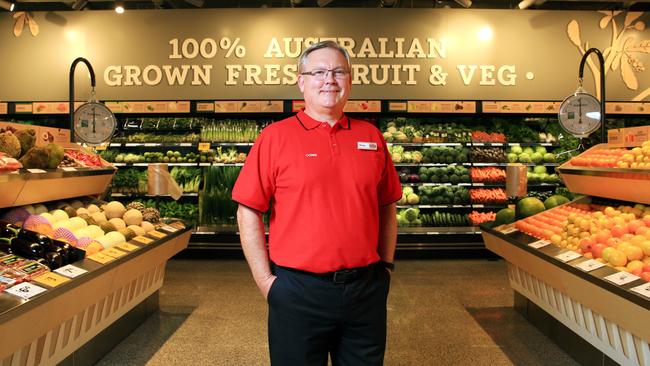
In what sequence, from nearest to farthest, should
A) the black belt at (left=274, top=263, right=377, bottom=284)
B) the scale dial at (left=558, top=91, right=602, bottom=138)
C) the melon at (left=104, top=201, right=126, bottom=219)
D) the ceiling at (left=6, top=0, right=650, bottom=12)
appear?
the black belt at (left=274, top=263, right=377, bottom=284) → the melon at (left=104, top=201, right=126, bottom=219) → the scale dial at (left=558, top=91, right=602, bottom=138) → the ceiling at (left=6, top=0, right=650, bottom=12)

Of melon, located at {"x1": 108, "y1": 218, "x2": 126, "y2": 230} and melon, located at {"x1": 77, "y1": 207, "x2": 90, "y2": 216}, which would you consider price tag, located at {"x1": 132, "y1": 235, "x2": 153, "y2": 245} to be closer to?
melon, located at {"x1": 108, "y1": 218, "x2": 126, "y2": 230}

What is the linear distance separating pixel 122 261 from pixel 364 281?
2151 millimetres

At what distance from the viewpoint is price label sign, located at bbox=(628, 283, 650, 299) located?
8.28 ft

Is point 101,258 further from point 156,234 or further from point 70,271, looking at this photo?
point 156,234

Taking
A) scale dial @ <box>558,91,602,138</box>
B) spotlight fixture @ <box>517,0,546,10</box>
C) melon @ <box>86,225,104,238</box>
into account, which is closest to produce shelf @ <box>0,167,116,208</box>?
melon @ <box>86,225,104,238</box>

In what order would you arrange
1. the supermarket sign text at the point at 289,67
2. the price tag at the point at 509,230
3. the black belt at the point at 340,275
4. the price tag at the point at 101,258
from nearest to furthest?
the black belt at the point at 340,275
the price tag at the point at 101,258
the price tag at the point at 509,230
the supermarket sign text at the point at 289,67

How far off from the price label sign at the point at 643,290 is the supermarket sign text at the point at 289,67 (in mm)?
5664

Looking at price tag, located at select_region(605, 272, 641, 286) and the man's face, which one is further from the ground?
the man's face

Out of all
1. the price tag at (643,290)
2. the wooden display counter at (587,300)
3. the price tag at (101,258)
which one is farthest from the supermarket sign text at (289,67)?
the price tag at (643,290)

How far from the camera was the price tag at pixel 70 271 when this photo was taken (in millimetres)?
2832

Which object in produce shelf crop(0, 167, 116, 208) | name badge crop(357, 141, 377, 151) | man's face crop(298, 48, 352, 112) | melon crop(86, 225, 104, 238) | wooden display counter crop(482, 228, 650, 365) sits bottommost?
wooden display counter crop(482, 228, 650, 365)

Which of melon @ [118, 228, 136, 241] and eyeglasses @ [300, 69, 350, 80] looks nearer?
eyeglasses @ [300, 69, 350, 80]

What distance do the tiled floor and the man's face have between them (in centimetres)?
237

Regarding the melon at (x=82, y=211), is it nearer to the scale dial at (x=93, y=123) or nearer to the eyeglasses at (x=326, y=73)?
the scale dial at (x=93, y=123)
